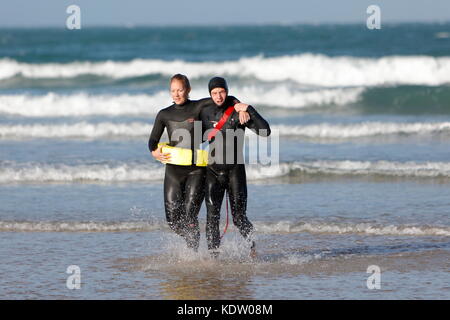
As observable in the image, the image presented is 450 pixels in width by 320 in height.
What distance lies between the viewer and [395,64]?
32.5 m

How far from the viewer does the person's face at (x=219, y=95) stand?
7673mm

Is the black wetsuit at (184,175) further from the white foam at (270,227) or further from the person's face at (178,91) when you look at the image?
the white foam at (270,227)

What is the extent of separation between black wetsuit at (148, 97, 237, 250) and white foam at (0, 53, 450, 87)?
22.9 meters

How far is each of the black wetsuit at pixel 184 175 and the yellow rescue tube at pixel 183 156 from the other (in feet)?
0.17

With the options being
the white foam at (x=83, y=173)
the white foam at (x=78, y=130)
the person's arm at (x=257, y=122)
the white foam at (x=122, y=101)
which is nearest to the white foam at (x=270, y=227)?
the person's arm at (x=257, y=122)

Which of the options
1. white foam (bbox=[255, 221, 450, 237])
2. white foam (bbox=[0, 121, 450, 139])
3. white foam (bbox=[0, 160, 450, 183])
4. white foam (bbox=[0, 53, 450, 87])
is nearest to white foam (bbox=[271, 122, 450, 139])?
white foam (bbox=[0, 121, 450, 139])

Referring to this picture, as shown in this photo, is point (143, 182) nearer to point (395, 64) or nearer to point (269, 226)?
point (269, 226)

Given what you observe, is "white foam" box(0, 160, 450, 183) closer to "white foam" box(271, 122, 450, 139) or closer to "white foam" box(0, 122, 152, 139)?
"white foam" box(271, 122, 450, 139)

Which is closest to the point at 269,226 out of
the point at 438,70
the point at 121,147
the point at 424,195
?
the point at 424,195

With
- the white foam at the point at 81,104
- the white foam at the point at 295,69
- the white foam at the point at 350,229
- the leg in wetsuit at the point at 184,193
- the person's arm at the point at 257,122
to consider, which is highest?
the white foam at the point at 295,69

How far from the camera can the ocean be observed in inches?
297
